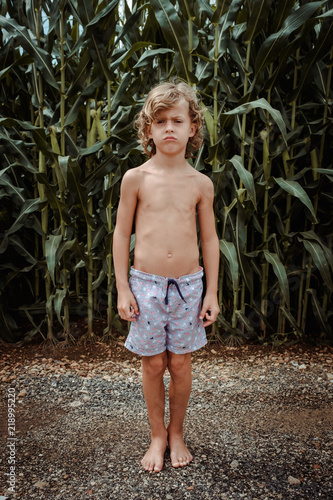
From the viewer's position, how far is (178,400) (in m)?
1.53

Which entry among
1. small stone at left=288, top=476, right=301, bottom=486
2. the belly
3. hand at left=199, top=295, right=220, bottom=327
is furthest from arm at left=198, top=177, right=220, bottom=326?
small stone at left=288, top=476, right=301, bottom=486

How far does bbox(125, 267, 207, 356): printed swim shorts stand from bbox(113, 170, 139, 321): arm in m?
0.03

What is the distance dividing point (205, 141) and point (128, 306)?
135cm

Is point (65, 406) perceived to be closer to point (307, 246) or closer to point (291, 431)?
point (291, 431)

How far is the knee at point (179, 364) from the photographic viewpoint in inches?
57.7

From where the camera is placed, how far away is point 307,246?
93.2 inches

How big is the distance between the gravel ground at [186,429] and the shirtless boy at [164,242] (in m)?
0.17

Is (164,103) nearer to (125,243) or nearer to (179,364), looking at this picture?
(125,243)

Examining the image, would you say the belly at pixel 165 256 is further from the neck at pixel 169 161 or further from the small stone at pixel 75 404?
the small stone at pixel 75 404

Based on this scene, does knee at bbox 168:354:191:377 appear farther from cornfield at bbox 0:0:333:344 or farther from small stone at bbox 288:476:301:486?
cornfield at bbox 0:0:333:344

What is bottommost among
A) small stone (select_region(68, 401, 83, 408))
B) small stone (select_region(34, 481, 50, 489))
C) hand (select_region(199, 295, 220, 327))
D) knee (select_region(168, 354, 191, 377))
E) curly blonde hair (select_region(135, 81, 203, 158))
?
small stone (select_region(34, 481, 50, 489))

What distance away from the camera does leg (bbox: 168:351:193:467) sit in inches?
58.4

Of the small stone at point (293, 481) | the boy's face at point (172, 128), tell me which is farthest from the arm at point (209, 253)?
the small stone at point (293, 481)

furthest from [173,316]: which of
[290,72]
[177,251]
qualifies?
[290,72]
